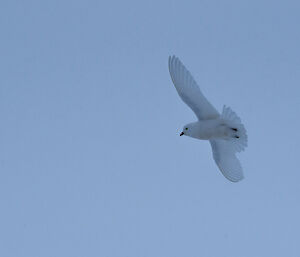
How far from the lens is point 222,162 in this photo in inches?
654

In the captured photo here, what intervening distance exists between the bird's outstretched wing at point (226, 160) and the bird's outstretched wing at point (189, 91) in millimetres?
1105

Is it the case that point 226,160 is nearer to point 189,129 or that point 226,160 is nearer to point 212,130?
point 212,130

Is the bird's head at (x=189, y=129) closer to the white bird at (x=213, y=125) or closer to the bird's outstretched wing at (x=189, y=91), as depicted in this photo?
the white bird at (x=213, y=125)

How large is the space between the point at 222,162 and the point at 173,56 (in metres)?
3.53

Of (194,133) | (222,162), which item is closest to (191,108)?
(194,133)

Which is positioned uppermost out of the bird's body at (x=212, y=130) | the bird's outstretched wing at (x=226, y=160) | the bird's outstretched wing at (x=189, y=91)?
the bird's outstretched wing at (x=189, y=91)

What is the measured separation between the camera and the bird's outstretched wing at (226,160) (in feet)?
52.5

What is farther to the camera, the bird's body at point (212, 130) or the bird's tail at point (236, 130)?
the bird's body at point (212, 130)

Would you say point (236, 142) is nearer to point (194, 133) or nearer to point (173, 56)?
point (194, 133)

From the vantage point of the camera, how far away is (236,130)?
16.1 m

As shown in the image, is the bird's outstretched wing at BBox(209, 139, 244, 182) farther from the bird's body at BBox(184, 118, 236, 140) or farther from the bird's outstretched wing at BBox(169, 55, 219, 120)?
the bird's outstretched wing at BBox(169, 55, 219, 120)

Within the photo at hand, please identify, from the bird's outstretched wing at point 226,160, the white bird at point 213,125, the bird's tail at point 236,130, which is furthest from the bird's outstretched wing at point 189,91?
the bird's outstretched wing at point 226,160

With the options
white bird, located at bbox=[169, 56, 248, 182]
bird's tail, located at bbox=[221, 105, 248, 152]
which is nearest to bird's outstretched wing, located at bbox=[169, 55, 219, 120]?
white bird, located at bbox=[169, 56, 248, 182]

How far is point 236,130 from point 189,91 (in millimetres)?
1817
